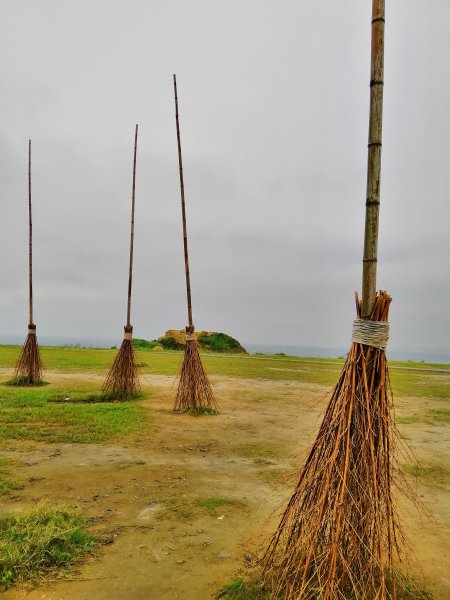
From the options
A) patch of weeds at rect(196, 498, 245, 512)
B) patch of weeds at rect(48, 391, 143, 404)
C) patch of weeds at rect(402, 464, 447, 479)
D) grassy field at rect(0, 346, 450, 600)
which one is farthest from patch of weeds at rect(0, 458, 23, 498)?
patch of weeds at rect(48, 391, 143, 404)

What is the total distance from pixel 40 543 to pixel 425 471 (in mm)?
4416

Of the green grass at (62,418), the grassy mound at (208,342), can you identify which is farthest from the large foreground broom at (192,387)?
the grassy mound at (208,342)

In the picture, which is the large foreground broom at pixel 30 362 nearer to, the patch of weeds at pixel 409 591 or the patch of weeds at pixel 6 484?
the patch of weeds at pixel 6 484

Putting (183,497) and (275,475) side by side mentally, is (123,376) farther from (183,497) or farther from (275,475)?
(183,497)

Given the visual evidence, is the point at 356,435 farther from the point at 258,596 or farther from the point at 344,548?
the point at 258,596

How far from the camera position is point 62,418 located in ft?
25.4

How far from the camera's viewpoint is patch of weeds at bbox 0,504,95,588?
2886mm

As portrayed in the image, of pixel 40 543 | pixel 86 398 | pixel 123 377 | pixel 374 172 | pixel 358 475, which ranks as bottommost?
pixel 86 398

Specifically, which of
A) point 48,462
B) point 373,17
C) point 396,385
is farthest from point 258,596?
point 396,385

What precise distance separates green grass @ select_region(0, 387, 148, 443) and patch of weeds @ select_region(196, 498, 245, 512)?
273 centimetres

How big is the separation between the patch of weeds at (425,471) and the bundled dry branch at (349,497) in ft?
8.50

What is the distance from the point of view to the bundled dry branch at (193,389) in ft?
28.5

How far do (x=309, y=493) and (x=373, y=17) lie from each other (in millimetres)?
3284

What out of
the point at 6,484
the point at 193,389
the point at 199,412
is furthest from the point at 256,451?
the point at 6,484
